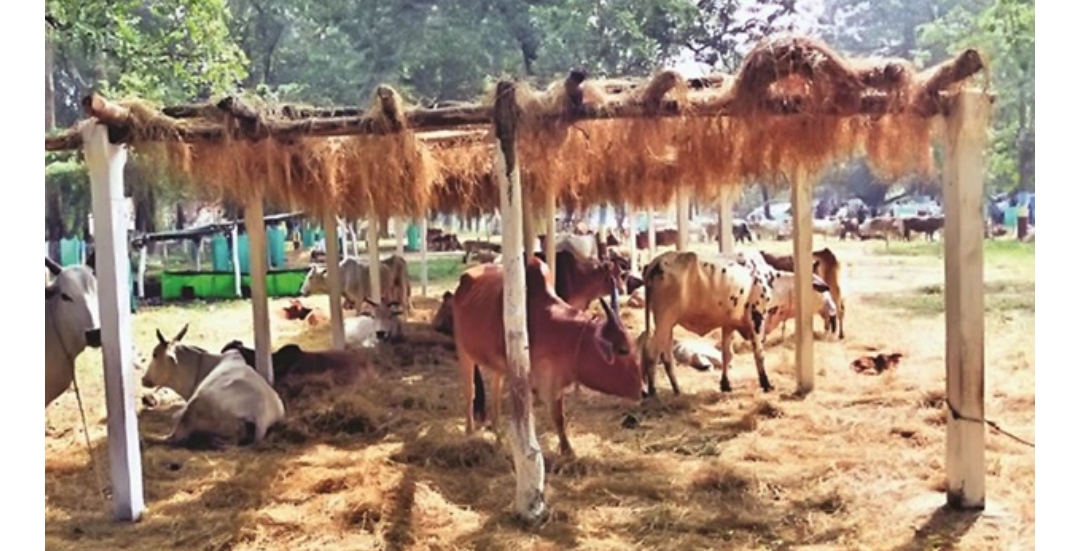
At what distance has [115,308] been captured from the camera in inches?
223

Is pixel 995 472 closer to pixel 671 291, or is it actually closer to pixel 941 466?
pixel 941 466

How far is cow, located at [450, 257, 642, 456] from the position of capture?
21.3ft

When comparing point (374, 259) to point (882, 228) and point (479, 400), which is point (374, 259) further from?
point (882, 228)

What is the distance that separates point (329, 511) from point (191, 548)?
2.75 ft

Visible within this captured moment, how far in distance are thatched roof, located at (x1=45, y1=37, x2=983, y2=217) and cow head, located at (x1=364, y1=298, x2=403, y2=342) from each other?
6.45 meters

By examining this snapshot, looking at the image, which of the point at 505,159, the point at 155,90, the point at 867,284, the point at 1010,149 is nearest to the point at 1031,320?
the point at 867,284

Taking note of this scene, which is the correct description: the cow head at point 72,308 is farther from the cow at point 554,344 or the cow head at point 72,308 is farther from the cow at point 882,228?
the cow at point 882,228

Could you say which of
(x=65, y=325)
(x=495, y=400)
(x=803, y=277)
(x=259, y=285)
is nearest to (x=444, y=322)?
(x=259, y=285)

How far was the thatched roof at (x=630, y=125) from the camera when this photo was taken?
518 centimetres

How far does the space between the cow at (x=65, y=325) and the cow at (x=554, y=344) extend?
2.73 meters

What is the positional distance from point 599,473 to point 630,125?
2.52 metres

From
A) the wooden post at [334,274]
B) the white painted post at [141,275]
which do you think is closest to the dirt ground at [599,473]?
the wooden post at [334,274]

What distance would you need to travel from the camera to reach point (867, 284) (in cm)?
1958

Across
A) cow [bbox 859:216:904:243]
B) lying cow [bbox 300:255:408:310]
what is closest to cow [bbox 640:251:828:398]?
lying cow [bbox 300:255:408:310]
